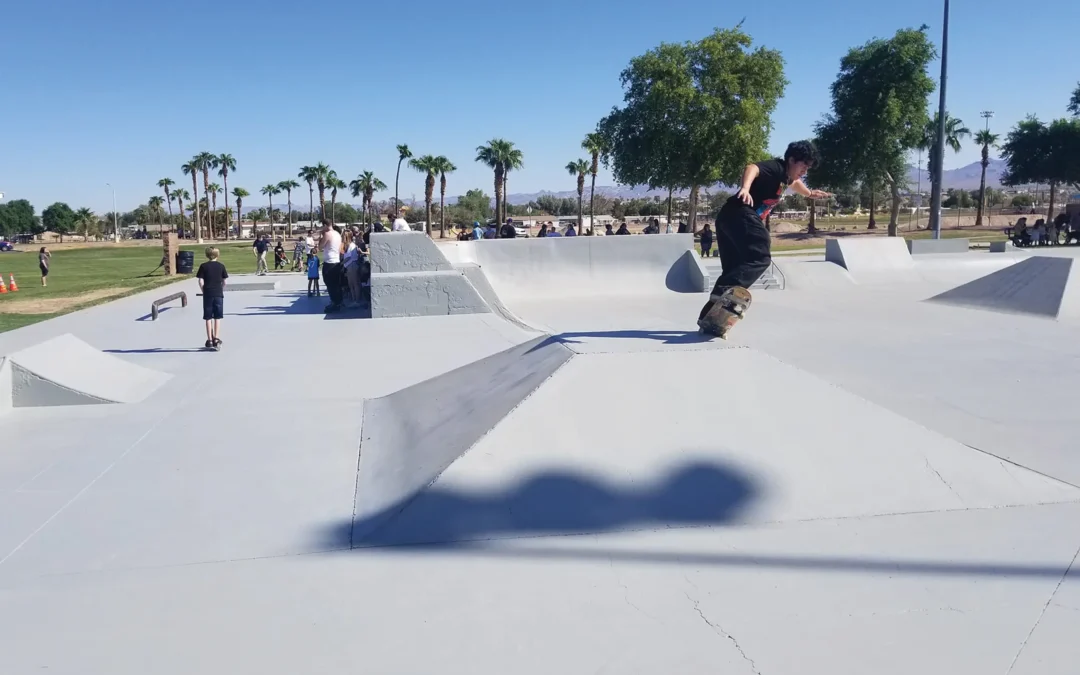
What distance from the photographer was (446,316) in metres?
12.9

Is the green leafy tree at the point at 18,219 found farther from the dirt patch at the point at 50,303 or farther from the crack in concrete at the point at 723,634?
the crack in concrete at the point at 723,634

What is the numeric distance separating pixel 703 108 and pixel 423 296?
27339 millimetres

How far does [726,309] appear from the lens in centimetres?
691

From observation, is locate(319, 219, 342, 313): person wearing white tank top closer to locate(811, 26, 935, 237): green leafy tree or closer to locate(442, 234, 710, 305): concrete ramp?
locate(442, 234, 710, 305): concrete ramp

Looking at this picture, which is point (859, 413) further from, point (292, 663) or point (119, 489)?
point (119, 489)

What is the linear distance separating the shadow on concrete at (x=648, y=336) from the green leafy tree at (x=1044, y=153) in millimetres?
54532

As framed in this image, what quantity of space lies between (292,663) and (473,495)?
161 cm

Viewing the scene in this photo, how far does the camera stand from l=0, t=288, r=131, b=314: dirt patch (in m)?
16.2

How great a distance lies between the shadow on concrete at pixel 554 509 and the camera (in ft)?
13.9

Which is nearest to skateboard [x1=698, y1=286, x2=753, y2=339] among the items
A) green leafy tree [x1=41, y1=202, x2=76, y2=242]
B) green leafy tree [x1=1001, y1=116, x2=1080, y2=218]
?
green leafy tree [x1=1001, y1=116, x2=1080, y2=218]

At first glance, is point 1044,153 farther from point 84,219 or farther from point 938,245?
point 84,219

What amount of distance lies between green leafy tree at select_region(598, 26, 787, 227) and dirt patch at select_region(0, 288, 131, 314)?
2550 cm

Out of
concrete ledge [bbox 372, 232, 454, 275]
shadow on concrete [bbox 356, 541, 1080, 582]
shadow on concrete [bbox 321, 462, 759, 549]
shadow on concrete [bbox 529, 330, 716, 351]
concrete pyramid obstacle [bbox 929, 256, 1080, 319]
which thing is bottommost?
shadow on concrete [bbox 356, 541, 1080, 582]

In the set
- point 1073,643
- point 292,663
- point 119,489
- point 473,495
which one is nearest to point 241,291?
point 119,489
